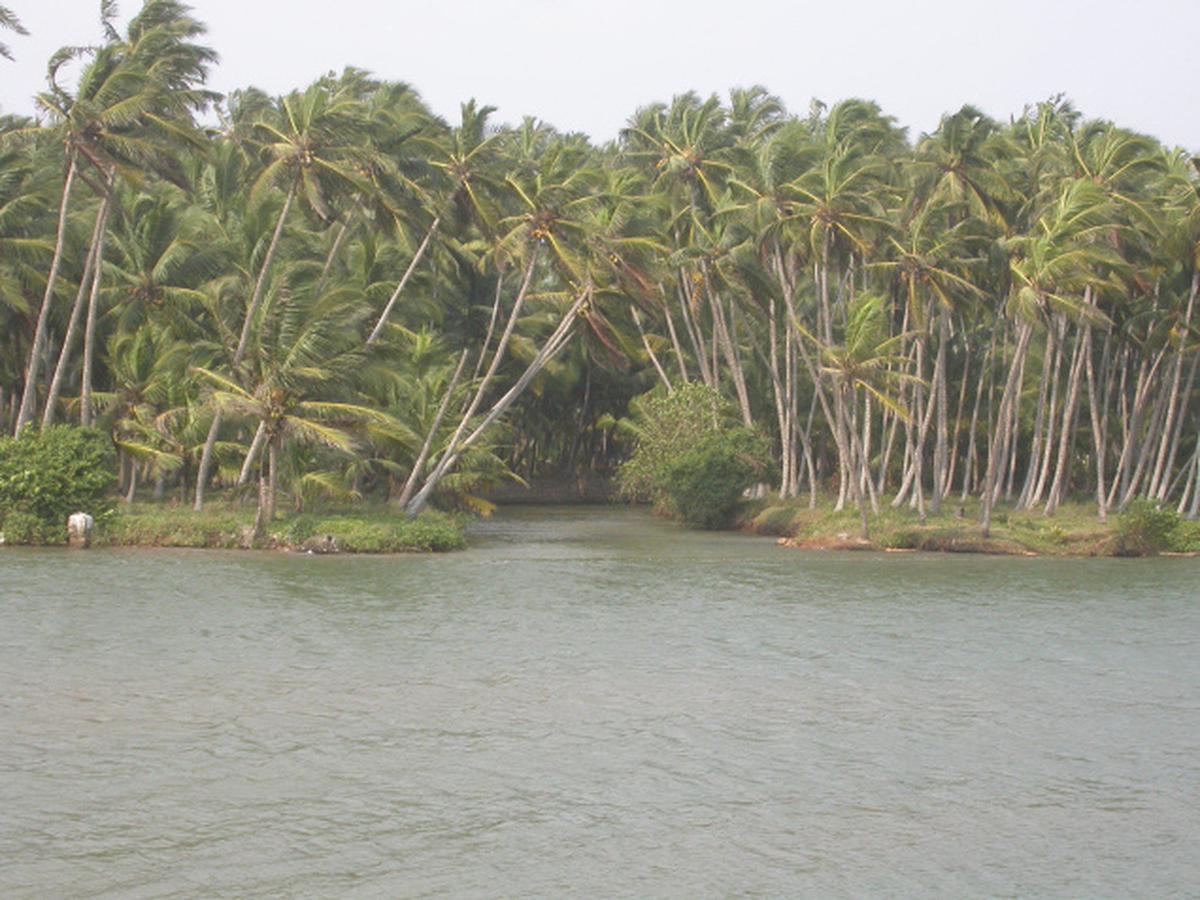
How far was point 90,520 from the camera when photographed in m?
31.7

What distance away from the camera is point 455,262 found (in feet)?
142

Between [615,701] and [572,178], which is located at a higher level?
[572,178]

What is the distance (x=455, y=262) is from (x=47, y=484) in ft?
50.7

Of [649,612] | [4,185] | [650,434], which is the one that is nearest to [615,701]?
[649,612]

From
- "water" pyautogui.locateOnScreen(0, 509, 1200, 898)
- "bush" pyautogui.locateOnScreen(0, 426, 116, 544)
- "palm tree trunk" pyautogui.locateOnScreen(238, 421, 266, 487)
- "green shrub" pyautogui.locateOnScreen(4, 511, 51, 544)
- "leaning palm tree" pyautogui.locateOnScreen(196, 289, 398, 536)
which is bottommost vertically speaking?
"water" pyautogui.locateOnScreen(0, 509, 1200, 898)

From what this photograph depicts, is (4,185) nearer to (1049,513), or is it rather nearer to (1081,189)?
(1081,189)

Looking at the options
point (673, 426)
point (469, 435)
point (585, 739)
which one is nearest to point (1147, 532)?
point (673, 426)

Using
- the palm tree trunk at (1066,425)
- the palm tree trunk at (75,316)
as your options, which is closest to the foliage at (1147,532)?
the palm tree trunk at (1066,425)

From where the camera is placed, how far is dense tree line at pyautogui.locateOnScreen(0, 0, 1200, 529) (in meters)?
33.1

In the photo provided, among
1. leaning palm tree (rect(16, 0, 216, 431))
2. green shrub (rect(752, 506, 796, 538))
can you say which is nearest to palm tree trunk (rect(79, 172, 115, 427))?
leaning palm tree (rect(16, 0, 216, 431))

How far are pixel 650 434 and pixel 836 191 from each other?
11365 millimetres

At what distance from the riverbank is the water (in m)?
7.74

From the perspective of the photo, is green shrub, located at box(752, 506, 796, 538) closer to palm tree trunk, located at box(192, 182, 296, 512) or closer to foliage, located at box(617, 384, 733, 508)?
foliage, located at box(617, 384, 733, 508)

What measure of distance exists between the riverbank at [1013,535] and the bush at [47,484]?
58.3 ft
